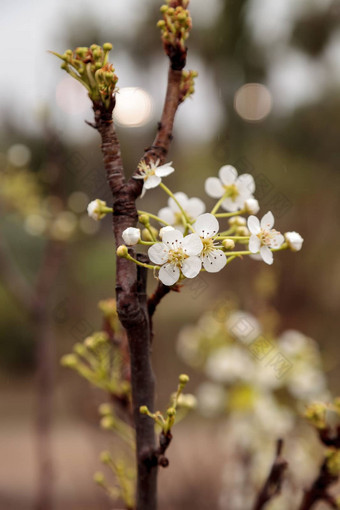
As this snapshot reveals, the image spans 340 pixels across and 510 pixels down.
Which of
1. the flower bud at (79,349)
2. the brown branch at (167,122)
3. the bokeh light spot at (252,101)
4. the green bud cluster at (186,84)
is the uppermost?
the bokeh light spot at (252,101)

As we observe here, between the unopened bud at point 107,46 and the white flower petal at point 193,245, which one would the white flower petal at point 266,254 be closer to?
the white flower petal at point 193,245

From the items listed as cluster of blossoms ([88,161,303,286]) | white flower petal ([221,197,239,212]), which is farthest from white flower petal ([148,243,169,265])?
white flower petal ([221,197,239,212])

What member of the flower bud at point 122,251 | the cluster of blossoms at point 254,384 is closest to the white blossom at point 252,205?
the flower bud at point 122,251

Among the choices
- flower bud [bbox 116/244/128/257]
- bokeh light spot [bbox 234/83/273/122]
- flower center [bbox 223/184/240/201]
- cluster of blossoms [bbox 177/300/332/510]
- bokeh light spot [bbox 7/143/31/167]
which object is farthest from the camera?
bokeh light spot [bbox 234/83/273/122]

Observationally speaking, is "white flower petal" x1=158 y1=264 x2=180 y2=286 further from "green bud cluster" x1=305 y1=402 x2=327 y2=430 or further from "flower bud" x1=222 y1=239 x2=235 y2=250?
"green bud cluster" x1=305 y1=402 x2=327 y2=430

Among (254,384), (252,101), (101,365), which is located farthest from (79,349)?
(252,101)

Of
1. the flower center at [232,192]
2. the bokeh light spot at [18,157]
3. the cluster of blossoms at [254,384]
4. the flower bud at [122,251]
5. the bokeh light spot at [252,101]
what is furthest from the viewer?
the bokeh light spot at [252,101]
